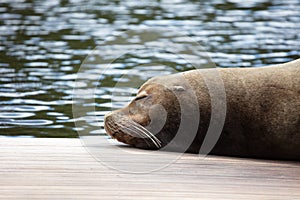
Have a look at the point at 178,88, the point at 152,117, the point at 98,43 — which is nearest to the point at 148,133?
the point at 152,117

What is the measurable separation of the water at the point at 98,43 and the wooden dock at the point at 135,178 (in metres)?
1.09

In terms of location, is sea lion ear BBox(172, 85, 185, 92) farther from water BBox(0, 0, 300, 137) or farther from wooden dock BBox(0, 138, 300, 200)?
water BBox(0, 0, 300, 137)

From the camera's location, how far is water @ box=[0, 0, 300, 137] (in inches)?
171

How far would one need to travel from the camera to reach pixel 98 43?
587cm

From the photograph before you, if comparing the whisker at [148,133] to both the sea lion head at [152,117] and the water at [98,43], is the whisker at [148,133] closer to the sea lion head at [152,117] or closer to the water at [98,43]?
the sea lion head at [152,117]

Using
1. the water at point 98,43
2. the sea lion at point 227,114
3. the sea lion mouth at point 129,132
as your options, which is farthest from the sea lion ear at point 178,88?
the water at point 98,43

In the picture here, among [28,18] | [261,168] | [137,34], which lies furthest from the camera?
[28,18]

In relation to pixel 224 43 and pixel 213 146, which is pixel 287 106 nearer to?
pixel 213 146

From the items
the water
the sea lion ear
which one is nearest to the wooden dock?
the sea lion ear

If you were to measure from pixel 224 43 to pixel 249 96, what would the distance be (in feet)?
9.64

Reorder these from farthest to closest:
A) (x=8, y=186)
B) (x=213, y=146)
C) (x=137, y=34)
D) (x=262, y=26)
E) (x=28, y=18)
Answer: (x=28, y=18)
(x=262, y=26)
(x=137, y=34)
(x=213, y=146)
(x=8, y=186)

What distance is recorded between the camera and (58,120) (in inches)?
165

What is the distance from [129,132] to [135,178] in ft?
1.47

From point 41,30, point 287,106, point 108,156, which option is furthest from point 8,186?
point 41,30
